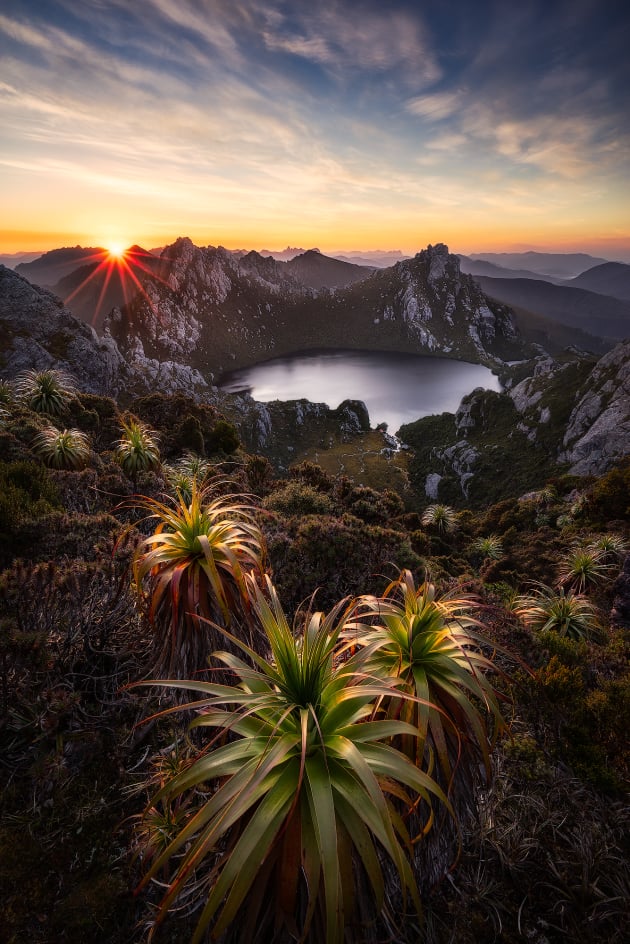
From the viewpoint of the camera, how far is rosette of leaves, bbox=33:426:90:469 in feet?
34.4

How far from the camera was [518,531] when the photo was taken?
31609mm

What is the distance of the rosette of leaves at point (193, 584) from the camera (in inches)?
126

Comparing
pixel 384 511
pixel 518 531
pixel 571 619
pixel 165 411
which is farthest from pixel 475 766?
pixel 518 531

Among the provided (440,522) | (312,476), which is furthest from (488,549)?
(312,476)

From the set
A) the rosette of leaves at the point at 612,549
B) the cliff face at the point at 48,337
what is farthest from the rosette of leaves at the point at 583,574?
the cliff face at the point at 48,337

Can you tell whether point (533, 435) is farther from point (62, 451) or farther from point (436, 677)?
point (436, 677)

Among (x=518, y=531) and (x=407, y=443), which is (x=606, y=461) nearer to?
(x=518, y=531)

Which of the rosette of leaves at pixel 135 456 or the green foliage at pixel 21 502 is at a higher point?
the green foliage at pixel 21 502

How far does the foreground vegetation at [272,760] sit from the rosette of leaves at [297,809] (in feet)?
0.04

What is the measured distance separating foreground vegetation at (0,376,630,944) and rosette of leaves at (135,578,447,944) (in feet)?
0.04

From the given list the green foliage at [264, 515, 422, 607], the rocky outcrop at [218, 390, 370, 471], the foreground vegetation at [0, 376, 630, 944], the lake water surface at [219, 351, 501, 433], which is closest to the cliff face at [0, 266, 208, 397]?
the rocky outcrop at [218, 390, 370, 471]

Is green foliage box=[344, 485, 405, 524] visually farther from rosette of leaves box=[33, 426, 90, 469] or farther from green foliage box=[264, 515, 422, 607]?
rosette of leaves box=[33, 426, 90, 469]

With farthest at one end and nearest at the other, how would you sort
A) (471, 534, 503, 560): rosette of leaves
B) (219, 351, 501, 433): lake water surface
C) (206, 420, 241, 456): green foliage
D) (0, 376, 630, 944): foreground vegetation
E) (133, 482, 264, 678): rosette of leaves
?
(219, 351, 501, 433): lake water surface → (206, 420, 241, 456): green foliage → (471, 534, 503, 560): rosette of leaves → (133, 482, 264, 678): rosette of leaves → (0, 376, 630, 944): foreground vegetation

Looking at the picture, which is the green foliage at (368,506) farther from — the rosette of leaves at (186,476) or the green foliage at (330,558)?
the rosette of leaves at (186,476)
